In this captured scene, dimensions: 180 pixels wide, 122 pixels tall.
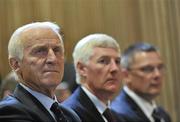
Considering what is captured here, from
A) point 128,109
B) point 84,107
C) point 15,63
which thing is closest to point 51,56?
point 15,63

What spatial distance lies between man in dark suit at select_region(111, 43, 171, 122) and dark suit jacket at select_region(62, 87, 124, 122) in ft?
2.63

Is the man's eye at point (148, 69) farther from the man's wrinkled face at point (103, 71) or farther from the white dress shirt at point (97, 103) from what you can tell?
the white dress shirt at point (97, 103)

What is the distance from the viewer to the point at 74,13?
5.79 m

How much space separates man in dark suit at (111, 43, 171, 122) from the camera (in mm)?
4246

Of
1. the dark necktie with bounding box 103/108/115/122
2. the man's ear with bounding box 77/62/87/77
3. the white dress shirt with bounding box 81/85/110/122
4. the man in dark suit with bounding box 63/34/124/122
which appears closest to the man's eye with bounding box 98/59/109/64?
the man in dark suit with bounding box 63/34/124/122

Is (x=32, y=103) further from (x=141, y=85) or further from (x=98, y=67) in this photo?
(x=141, y=85)

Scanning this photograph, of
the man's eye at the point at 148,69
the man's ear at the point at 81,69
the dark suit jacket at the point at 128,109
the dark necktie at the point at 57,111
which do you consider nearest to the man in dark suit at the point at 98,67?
the man's ear at the point at 81,69

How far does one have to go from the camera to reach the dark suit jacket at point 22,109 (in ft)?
7.73

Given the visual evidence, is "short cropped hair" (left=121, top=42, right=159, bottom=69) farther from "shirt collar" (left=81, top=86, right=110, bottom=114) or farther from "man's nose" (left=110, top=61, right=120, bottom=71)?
"shirt collar" (left=81, top=86, right=110, bottom=114)

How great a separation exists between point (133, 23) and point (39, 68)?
349 cm

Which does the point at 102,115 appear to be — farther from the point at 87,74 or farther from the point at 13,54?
the point at 13,54

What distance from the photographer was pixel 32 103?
2.53 metres

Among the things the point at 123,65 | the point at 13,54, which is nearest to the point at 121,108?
the point at 123,65

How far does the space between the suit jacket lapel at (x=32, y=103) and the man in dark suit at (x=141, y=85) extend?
165cm
